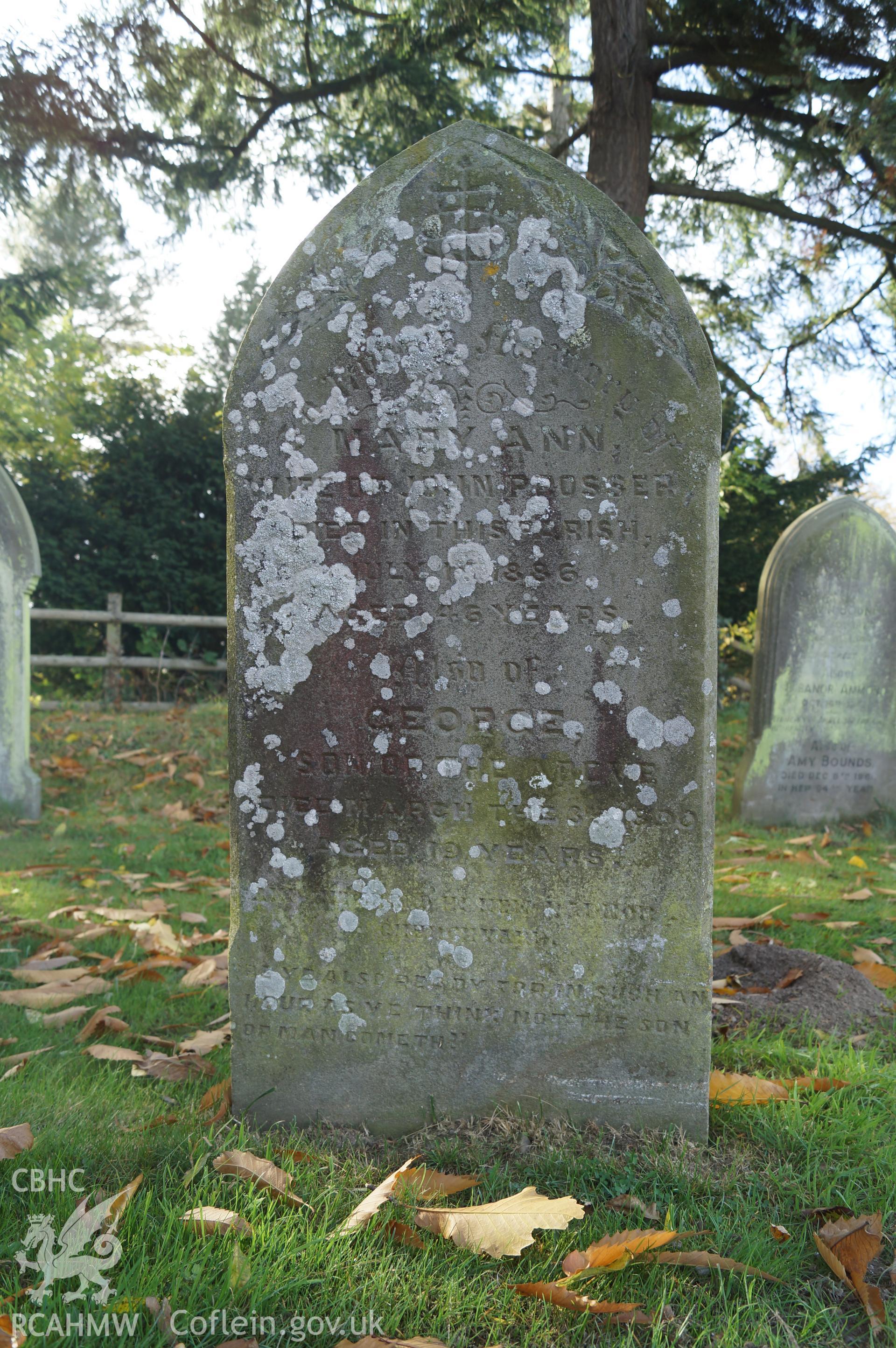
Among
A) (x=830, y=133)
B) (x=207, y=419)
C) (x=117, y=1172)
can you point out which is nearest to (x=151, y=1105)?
(x=117, y=1172)

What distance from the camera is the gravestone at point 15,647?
21.1 feet

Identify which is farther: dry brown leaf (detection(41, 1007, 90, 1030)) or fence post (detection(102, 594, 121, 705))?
fence post (detection(102, 594, 121, 705))

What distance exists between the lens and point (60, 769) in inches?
298

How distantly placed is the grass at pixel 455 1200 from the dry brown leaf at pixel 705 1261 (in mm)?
25

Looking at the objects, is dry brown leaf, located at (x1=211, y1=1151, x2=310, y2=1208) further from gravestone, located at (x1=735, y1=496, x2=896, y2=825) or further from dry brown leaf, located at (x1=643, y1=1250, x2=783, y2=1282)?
gravestone, located at (x1=735, y1=496, x2=896, y2=825)

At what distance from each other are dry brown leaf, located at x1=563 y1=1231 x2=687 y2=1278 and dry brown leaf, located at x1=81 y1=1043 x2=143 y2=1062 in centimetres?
155

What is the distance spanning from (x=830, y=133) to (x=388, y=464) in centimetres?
634

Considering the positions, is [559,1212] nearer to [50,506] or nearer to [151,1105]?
[151,1105]

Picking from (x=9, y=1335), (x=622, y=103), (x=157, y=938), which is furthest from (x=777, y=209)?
(x=9, y=1335)

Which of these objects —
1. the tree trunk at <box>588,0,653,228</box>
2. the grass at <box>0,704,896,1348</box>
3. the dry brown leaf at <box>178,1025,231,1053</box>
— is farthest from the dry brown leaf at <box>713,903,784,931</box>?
the tree trunk at <box>588,0,653,228</box>

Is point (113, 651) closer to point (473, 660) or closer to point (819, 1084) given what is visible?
point (473, 660)

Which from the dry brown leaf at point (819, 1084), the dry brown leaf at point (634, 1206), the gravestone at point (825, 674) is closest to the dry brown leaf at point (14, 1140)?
the dry brown leaf at point (634, 1206)

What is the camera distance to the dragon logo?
5.44 ft

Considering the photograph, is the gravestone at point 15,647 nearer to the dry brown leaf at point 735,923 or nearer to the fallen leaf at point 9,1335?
the dry brown leaf at point 735,923
